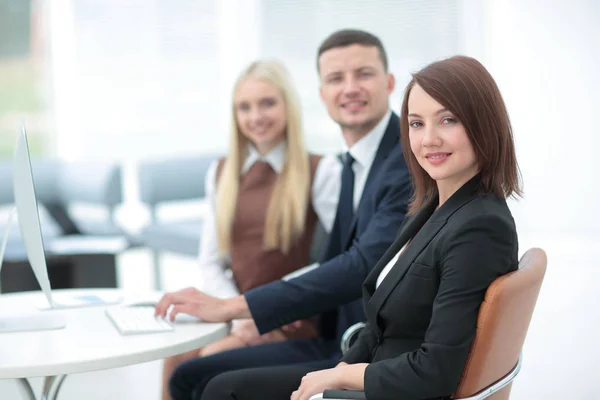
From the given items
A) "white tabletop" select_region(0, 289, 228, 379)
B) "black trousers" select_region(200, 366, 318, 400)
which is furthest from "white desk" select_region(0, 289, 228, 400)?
"black trousers" select_region(200, 366, 318, 400)

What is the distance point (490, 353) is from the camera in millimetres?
1562

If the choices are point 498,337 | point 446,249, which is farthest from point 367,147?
point 498,337

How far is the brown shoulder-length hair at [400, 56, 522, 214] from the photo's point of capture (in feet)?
5.45

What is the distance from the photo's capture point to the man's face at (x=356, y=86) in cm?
258

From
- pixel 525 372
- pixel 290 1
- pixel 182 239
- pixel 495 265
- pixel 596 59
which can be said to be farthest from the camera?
pixel 290 1

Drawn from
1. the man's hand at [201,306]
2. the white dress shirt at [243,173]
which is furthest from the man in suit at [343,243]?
the white dress shirt at [243,173]

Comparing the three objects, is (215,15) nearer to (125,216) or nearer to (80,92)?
(80,92)

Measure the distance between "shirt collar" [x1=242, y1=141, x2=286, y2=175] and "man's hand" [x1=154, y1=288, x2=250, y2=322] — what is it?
77cm

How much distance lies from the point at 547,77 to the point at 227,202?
536 centimetres

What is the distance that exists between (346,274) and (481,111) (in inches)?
31.2

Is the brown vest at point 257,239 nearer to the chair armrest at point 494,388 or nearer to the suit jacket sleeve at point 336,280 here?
the suit jacket sleeve at point 336,280

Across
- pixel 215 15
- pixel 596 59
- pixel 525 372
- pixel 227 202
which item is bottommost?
pixel 525 372

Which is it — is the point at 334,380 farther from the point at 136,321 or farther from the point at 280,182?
the point at 280,182

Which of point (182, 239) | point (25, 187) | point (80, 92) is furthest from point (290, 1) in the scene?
point (25, 187)
